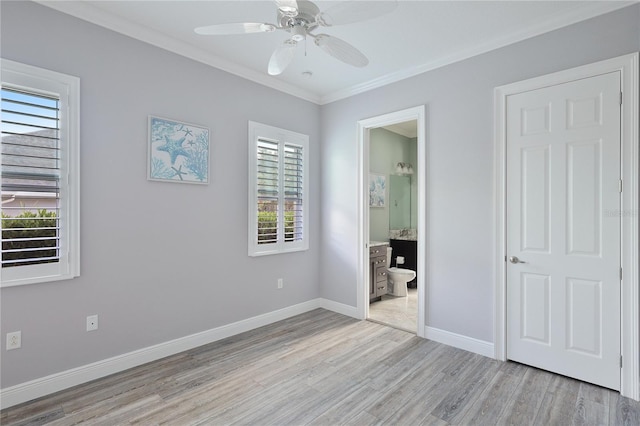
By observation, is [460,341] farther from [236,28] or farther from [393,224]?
[236,28]

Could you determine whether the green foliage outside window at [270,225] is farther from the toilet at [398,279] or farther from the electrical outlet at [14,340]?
the electrical outlet at [14,340]

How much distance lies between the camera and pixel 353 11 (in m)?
1.77

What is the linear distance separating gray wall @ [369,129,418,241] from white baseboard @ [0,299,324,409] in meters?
2.44

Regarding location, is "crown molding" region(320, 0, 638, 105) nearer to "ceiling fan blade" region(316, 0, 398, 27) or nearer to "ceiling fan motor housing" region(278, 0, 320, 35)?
"ceiling fan blade" region(316, 0, 398, 27)

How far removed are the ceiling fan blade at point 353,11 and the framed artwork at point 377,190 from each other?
3.76 meters

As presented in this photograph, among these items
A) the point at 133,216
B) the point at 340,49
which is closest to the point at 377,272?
the point at 133,216

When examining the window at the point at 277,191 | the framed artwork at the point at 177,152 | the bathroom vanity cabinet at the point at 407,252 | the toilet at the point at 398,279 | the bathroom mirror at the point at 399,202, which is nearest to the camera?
the framed artwork at the point at 177,152

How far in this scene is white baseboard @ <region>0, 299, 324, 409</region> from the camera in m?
2.26

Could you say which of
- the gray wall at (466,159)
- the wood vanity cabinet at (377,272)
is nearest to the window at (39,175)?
the gray wall at (466,159)

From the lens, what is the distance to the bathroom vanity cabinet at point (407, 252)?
5.50 m

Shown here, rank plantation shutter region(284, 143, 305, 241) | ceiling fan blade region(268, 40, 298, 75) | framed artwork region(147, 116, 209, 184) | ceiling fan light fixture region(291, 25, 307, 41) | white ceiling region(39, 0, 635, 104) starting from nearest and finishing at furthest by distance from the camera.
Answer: ceiling fan light fixture region(291, 25, 307, 41), ceiling fan blade region(268, 40, 298, 75), white ceiling region(39, 0, 635, 104), framed artwork region(147, 116, 209, 184), plantation shutter region(284, 143, 305, 241)

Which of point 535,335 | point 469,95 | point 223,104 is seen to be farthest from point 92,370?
point 469,95

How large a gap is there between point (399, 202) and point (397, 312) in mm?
2435

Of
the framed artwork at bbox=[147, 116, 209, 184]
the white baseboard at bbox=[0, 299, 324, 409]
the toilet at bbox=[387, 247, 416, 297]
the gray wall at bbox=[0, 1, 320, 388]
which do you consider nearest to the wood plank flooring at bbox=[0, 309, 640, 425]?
the white baseboard at bbox=[0, 299, 324, 409]
